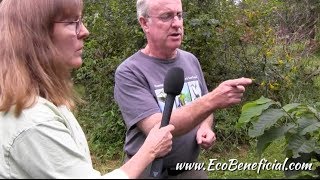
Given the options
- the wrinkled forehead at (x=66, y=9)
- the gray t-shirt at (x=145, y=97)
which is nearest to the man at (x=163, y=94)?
the gray t-shirt at (x=145, y=97)

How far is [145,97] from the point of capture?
2701mm

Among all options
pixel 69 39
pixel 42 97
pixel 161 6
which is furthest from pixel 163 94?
pixel 42 97

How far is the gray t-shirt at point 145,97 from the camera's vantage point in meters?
2.71

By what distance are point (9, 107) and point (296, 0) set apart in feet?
34.4

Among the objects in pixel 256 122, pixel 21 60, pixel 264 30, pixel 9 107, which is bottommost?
pixel 264 30

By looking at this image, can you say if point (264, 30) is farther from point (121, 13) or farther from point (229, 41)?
point (121, 13)

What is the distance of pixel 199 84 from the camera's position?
3.03 metres

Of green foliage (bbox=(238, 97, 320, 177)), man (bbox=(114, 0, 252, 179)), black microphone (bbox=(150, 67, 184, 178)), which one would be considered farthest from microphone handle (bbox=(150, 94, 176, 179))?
green foliage (bbox=(238, 97, 320, 177))

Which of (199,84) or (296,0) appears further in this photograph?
(296,0)

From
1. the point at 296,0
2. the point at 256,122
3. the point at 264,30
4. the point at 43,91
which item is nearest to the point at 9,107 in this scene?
the point at 43,91

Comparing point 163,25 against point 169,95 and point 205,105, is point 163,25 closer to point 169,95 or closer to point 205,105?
point 205,105

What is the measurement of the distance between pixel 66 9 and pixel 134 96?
32.7 inches

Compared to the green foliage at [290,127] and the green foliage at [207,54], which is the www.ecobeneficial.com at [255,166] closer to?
the green foliage at [290,127]

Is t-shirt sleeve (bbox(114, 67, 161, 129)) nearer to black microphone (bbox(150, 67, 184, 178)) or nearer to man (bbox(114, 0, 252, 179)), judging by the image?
man (bbox(114, 0, 252, 179))
